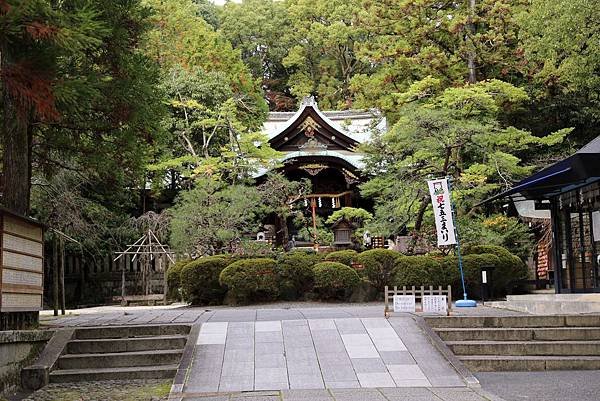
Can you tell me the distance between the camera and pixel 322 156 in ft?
83.4

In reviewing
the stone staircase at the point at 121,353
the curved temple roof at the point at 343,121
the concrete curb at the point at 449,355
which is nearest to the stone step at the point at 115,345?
the stone staircase at the point at 121,353

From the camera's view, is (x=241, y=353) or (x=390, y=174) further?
(x=390, y=174)

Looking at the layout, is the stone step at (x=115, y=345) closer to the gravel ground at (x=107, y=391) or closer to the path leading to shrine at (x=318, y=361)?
the path leading to shrine at (x=318, y=361)

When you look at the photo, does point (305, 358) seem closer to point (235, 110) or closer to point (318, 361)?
point (318, 361)

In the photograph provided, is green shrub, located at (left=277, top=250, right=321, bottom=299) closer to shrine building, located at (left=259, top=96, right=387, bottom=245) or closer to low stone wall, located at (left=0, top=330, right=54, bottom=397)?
low stone wall, located at (left=0, top=330, right=54, bottom=397)

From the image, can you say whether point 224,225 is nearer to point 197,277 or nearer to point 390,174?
point 197,277

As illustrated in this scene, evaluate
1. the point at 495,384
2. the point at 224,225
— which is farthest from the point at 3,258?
the point at 224,225

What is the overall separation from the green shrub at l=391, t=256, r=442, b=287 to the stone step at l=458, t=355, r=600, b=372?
6800 mm

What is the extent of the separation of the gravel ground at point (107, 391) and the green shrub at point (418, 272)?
27.9ft

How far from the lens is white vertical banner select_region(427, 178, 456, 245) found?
14.3m

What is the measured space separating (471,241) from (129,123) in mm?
11009

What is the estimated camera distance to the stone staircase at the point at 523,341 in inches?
347

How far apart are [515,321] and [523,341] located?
1.66 ft

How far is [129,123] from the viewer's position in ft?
35.4
